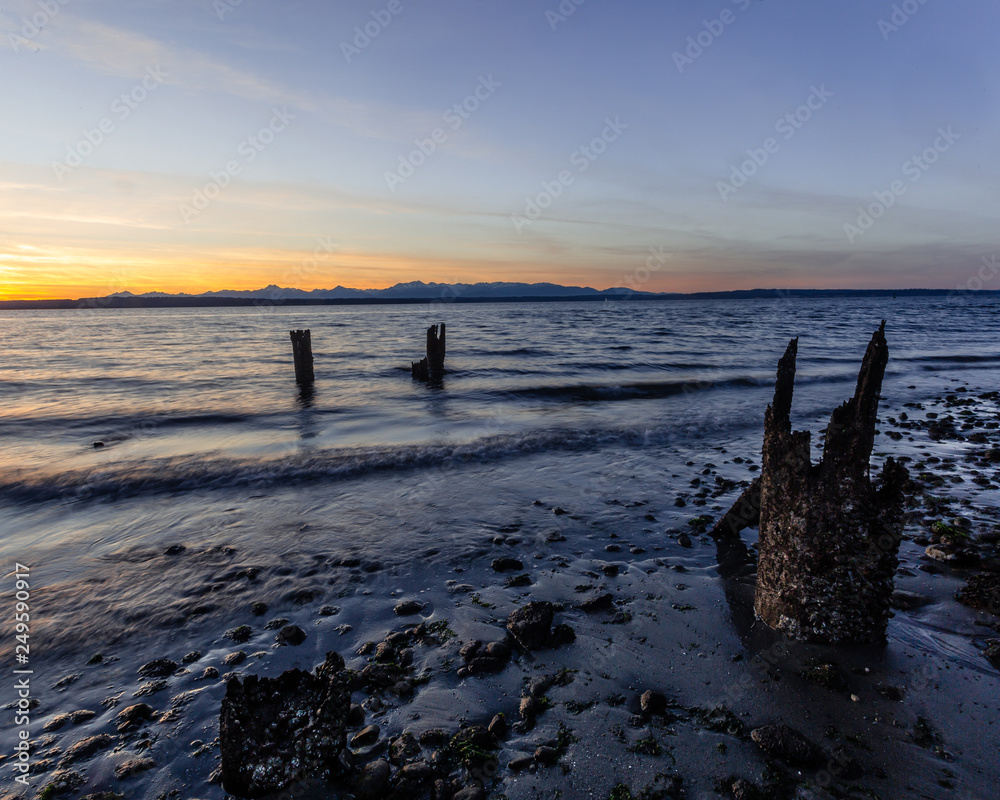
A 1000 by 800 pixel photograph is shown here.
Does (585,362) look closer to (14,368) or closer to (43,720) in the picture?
(43,720)

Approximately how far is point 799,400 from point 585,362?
14388 millimetres

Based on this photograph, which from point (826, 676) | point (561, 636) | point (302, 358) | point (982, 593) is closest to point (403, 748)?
point (561, 636)

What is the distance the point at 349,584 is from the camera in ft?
20.0

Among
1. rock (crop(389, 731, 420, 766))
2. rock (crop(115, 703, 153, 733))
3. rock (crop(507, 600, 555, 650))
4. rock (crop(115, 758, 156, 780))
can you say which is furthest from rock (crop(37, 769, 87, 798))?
rock (crop(507, 600, 555, 650))

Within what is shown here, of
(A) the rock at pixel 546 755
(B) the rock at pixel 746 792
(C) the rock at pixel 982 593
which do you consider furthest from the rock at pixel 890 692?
(A) the rock at pixel 546 755

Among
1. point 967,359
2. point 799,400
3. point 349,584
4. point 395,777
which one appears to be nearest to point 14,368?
point 349,584

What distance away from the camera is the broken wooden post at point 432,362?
79.9 ft

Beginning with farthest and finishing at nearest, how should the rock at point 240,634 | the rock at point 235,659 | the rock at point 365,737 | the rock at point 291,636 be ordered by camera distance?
the rock at point 240,634
the rock at point 291,636
the rock at point 235,659
the rock at point 365,737

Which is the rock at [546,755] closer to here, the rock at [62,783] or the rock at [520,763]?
the rock at [520,763]

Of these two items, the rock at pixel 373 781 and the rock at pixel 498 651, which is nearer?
the rock at pixel 373 781

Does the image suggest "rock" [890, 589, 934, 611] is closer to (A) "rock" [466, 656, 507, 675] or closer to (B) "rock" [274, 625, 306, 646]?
(A) "rock" [466, 656, 507, 675]

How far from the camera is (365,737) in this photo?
144 inches

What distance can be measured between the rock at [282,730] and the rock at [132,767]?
78 cm

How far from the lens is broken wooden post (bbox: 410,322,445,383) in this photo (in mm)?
24344
